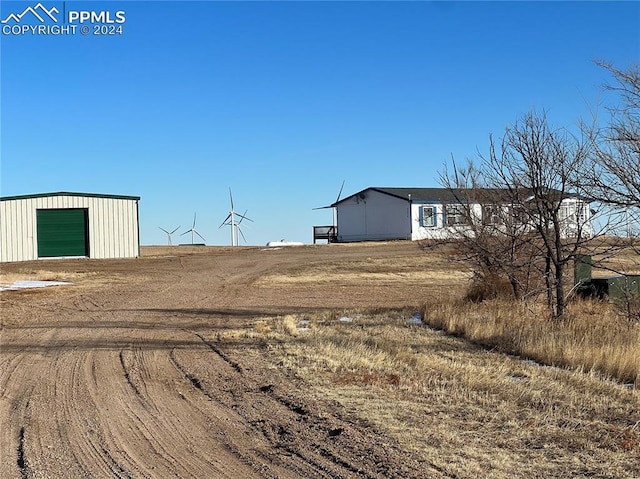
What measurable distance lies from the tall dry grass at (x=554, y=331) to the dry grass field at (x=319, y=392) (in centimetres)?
5

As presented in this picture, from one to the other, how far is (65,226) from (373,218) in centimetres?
2389

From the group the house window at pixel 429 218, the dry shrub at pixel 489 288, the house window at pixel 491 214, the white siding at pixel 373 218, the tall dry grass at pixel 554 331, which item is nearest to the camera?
the tall dry grass at pixel 554 331

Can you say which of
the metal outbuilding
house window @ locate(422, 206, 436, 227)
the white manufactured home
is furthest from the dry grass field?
house window @ locate(422, 206, 436, 227)

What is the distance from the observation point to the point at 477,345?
11797mm

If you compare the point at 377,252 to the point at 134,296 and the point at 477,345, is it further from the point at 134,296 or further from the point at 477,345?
the point at 477,345

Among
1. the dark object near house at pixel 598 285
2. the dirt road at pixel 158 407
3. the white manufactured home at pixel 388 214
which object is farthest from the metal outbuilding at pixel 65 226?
the dark object near house at pixel 598 285

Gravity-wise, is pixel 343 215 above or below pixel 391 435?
above

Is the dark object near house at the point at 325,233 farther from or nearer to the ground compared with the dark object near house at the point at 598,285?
farther from the ground

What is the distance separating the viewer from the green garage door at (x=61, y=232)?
36594 millimetres

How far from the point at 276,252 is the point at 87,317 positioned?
85.3ft

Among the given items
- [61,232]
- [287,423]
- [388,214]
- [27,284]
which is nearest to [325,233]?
[388,214]

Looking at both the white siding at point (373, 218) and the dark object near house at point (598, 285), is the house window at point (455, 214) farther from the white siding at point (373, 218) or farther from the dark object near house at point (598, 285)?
the white siding at point (373, 218)

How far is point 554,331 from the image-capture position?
11805 mm

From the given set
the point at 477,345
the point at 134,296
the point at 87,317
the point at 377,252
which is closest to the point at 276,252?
the point at 377,252
